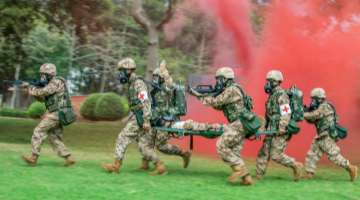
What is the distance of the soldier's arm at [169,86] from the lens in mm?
7533

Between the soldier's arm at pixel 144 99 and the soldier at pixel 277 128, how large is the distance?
240 cm

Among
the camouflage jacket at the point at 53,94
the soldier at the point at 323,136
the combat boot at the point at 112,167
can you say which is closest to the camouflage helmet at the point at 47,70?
the camouflage jacket at the point at 53,94

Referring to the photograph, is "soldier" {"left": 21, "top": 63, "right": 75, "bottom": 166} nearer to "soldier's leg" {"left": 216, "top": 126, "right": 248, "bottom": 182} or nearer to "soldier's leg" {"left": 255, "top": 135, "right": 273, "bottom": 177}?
"soldier's leg" {"left": 216, "top": 126, "right": 248, "bottom": 182}

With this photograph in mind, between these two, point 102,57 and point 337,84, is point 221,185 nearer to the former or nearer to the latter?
point 337,84

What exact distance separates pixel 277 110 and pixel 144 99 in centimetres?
268

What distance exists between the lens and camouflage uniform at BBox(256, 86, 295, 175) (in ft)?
23.2

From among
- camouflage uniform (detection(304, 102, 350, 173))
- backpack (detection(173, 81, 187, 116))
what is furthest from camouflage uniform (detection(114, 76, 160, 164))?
camouflage uniform (detection(304, 102, 350, 173))

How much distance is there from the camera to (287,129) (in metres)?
7.02

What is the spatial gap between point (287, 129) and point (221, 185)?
1811 millimetres

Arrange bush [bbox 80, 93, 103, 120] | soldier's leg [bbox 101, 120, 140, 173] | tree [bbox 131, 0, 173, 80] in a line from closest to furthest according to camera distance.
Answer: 1. soldier's leg [bbox 101, 120, 140, 173]
2. tree [bbox 131, 0, 173, 80]
3. bush [bbox 80, 93, 103, 120]

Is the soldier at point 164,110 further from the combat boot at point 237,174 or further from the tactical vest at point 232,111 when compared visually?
the combat boot at point 237,174

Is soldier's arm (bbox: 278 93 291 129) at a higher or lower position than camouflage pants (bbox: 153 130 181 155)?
higher

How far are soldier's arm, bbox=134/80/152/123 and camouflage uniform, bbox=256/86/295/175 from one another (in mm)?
2424

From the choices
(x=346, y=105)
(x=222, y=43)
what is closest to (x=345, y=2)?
(x=346, y=105)
